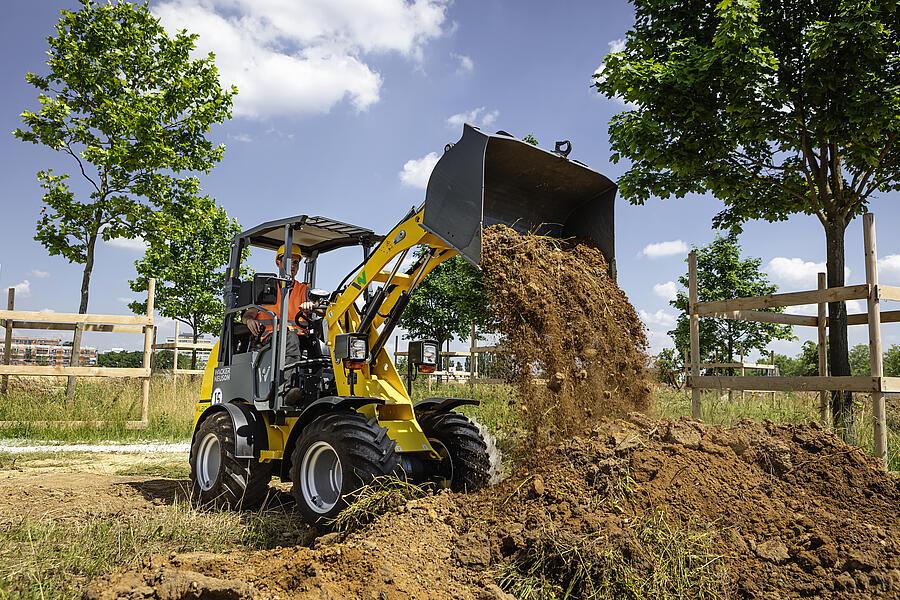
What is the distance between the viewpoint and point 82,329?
498 inches

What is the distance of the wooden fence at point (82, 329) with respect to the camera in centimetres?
1175

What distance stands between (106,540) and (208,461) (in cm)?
213

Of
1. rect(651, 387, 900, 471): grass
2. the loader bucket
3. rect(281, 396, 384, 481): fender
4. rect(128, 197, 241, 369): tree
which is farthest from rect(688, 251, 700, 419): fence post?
rect(128, 197, 241, 369): tree

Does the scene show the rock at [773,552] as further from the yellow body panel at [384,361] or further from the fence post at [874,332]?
the fence post at [874,332]

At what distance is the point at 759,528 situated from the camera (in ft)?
13.6

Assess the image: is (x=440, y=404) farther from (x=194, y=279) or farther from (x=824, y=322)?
(x=194, y=279)

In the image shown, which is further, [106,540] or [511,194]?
[511,194]

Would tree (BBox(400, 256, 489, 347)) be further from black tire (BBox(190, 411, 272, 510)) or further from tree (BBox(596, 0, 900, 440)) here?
black tire (BBox(190, 411, 272, 510))

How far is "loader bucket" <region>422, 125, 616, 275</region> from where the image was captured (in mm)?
4879

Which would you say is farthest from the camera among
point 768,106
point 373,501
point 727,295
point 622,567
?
point 727,295

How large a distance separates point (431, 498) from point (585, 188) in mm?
3014

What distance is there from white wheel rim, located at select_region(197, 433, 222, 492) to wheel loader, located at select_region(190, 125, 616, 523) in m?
0.01

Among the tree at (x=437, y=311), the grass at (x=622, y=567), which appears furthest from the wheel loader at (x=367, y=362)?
the tree at (x=437, y=311)

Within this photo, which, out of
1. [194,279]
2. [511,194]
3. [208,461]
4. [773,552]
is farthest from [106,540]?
[194,279]
